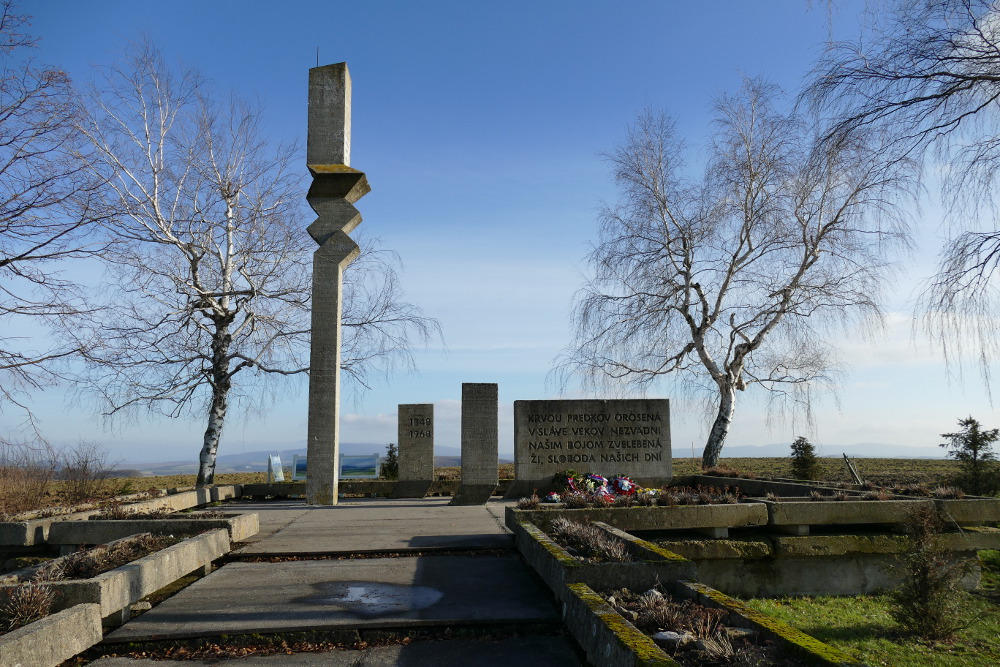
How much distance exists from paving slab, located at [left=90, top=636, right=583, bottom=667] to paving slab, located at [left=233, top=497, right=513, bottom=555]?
291 centimetres

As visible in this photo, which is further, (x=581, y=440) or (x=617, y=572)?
(x=581, y=440)

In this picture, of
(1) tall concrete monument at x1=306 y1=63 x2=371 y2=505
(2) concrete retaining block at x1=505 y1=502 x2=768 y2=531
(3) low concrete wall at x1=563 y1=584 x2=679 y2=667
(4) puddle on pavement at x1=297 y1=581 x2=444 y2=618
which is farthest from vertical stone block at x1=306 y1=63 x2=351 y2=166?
(3) low concrete wall at x1=563 y1=584 x2=679 y2=667

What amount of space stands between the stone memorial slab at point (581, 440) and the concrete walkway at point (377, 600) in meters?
4.36

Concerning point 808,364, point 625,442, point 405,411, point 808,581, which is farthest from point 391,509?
point 808,364

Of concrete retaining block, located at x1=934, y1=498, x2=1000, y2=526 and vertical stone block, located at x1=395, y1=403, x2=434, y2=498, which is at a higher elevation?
vertical stone block, located at x1=395, y1=403, x2=434, y2=498

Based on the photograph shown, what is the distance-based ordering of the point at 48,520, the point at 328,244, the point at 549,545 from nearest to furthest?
the point at 549,545 → the point at 48,520 → the point at 328,244

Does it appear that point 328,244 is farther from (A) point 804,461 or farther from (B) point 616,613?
(A) point 804,461

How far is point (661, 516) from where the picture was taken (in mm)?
8664

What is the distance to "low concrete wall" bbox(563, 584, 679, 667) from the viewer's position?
3387mm

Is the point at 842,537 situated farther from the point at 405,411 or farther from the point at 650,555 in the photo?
the point at 405,411

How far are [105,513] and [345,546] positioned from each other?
354 cm

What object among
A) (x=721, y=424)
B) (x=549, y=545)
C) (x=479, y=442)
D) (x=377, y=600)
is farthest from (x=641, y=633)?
(x=721, y=424)

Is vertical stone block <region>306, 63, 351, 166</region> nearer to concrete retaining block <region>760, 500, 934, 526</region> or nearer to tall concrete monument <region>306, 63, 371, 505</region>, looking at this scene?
tall concrete monument <region>306, 63, 371, 505</region>

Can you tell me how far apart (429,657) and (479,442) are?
8989 millimetres
